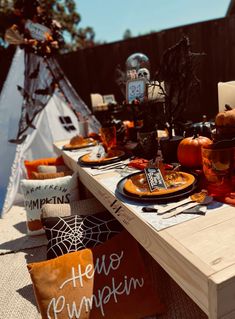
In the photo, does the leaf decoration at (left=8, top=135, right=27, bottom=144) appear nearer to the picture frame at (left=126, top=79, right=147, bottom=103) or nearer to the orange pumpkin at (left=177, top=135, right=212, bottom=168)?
the picture frame at (left=126, top=79, right=147, bottom=103)

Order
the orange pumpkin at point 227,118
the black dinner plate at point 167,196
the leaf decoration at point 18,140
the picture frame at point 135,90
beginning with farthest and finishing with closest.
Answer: the leaf decoration at point 18,140
the picture frame at point 135,90
the orange pumpkin at point 227,118
the black dinner plate at point 167,196

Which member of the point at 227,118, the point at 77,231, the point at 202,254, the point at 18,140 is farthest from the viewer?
the point at 18,140

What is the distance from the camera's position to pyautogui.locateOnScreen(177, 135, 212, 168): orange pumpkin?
1.55m

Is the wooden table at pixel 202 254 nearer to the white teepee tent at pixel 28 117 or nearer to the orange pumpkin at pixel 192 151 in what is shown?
the orange pumpkin at pixel 192 151

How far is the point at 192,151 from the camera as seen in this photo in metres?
1.55

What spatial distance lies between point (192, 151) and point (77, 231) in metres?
0.78

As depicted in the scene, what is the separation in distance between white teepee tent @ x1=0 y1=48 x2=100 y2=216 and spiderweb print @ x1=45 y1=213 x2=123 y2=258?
1993 millimetres

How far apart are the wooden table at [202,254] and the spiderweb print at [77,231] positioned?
429 mm

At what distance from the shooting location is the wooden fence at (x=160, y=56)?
4.49m

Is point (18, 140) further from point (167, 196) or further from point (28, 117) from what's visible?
point (167, 196)

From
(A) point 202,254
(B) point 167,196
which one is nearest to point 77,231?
(B) point 167,196

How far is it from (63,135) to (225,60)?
265cm

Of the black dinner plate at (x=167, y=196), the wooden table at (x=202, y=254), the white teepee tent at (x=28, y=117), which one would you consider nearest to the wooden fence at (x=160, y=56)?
the white teepee tent at (x=28, y=117)

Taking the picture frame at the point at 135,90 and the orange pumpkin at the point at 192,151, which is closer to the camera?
the orange pumpkin at the point at 192,151
